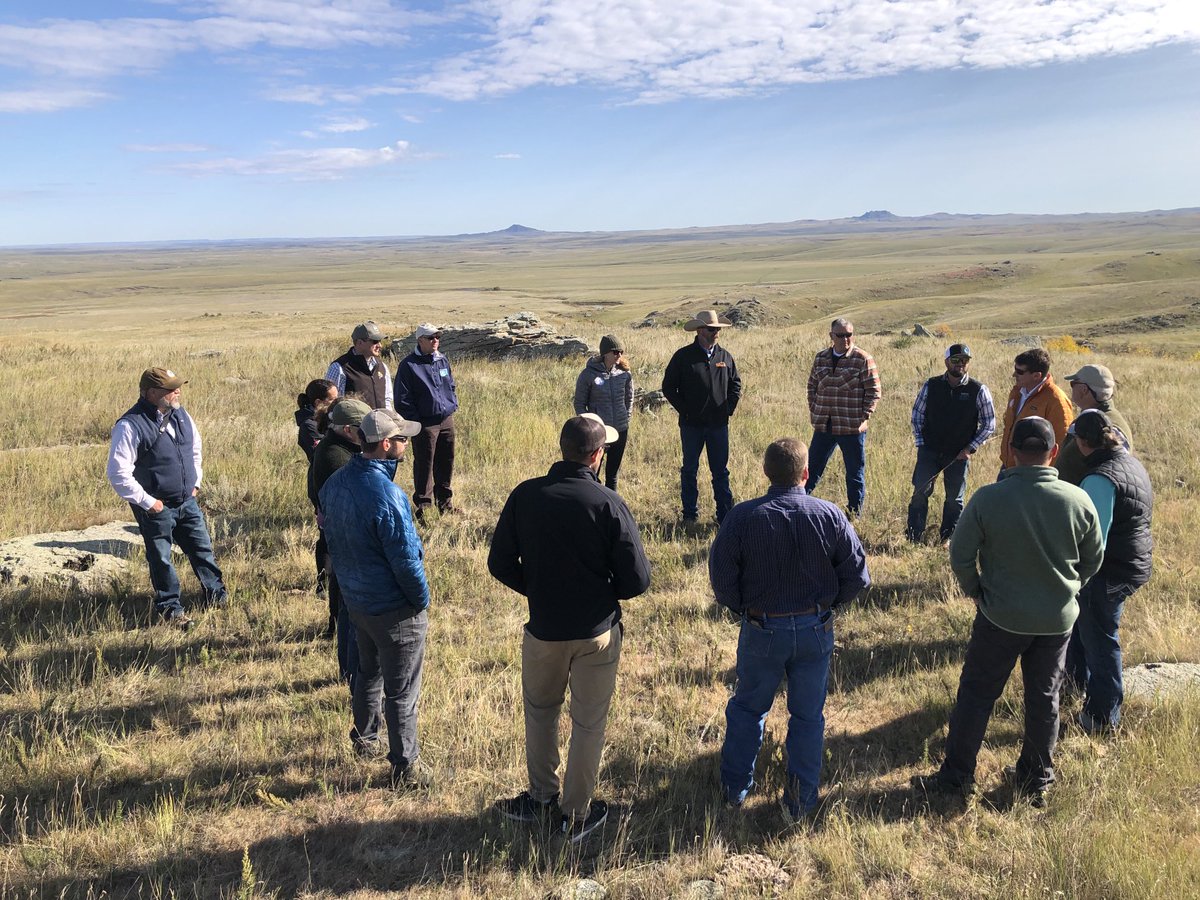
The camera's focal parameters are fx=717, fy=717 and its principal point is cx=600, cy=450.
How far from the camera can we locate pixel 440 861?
11.0 ft

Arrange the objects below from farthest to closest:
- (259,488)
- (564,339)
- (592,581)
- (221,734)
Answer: (564,339) < (259,488) < (221,734) < (592,581)

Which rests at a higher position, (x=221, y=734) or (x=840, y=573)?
(x=840, y=573)

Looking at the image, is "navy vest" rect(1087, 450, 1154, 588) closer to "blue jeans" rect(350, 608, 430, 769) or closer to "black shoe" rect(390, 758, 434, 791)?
"blue jeans" rect(350, 608, 430, 769)

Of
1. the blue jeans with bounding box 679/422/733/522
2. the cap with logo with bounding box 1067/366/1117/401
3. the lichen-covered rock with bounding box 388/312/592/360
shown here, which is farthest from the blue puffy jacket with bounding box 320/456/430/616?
the lichen-covered rock with bounding box 388/312/592/360

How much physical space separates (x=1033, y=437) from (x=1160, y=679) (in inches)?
96.2

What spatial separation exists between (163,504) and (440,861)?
12.5 ft

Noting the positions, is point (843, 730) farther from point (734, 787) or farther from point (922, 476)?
point (922, 476)

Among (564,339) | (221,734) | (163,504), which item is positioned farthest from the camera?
(564,339)

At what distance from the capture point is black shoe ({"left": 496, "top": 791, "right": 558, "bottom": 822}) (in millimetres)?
3573

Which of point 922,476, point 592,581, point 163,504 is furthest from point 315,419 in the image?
point 922,476

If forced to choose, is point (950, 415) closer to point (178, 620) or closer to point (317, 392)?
point (317, 392)

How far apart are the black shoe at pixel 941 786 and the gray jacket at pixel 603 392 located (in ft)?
15.1

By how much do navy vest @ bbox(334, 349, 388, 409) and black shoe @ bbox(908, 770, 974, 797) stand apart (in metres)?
5.46

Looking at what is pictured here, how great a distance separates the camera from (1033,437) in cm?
346
